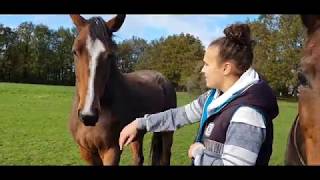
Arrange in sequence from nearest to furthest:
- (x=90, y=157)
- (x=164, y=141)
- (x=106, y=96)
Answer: (x=106, y=96), (x=90, y=157), (x=164, y=141)

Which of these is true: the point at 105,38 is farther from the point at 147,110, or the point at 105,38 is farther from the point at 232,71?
the point at 232,71

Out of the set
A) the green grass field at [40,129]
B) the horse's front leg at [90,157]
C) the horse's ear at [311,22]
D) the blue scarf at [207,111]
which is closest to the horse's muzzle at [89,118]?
the green grass field at [40,129]

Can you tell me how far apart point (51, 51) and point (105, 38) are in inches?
11.9

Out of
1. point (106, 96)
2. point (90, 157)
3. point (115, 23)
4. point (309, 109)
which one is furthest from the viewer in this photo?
point (90, 157)

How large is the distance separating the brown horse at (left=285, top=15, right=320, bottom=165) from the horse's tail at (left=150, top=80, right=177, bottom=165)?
0.88 m

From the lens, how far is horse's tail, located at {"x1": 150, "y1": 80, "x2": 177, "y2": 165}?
2498 millimetres

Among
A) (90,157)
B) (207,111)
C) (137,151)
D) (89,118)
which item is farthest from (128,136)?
(137,151)

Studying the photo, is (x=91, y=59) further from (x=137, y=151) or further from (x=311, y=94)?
(x=311, y=94)

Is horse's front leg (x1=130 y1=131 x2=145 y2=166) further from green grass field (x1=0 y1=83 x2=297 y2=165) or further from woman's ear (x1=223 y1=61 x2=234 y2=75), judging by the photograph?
woman's ear (x1=223 y1=61 x2=234 y2=75)

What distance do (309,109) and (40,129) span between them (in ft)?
4.74

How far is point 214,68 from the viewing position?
4.39 feet

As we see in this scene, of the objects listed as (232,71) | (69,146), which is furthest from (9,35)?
(232,71)

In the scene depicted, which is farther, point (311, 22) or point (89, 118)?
point (89, 118)
